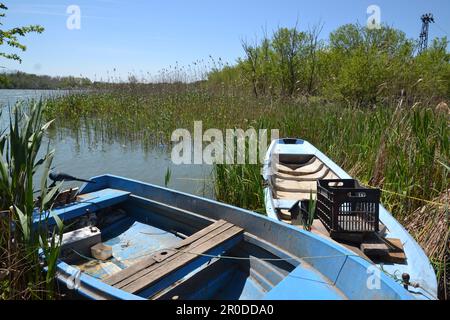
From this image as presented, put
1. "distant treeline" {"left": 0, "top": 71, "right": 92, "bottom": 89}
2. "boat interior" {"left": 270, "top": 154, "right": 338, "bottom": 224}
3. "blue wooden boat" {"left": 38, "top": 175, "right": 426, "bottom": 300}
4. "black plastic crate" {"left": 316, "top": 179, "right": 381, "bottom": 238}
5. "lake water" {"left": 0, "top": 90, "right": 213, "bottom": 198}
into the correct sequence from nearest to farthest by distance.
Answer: "blue wooden boat" {"left": 38, "top": 175, "right": 426, "bottom": 300} < "black plastic crate" {"left": 316, "top": 179, "right": 381, "bottom": 238} < "boat interior" {"left": 270, "top": 154, "right": 338, "bottom": 224} < "lake water" {"left": 0, "top": 90, "right": 213, "bottom": 198} < "distant treeline" {"left": 0, "top": 71, "right": 92, "bottom": 89}

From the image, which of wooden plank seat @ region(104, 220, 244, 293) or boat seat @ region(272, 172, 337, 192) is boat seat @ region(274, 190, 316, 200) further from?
wooden plank seat @ region(104, 220, 244, 293)

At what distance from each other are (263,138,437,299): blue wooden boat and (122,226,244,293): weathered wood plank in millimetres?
434

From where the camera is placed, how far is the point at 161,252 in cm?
249

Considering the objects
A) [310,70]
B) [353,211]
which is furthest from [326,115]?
[310,70]

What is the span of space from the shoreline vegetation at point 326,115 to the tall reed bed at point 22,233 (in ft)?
9.30

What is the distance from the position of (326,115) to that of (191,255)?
4.96 meters

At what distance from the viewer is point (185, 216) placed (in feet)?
10.9

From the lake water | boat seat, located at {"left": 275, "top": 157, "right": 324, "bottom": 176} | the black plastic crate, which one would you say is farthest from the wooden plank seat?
the lake water

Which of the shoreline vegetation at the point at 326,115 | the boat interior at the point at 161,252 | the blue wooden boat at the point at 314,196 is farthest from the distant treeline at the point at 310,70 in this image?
the boat interior at the point at 161,252

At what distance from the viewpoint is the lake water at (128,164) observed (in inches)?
259

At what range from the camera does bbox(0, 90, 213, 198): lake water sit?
21.6 feet

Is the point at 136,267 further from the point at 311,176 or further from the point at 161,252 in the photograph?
the point at 311,176
